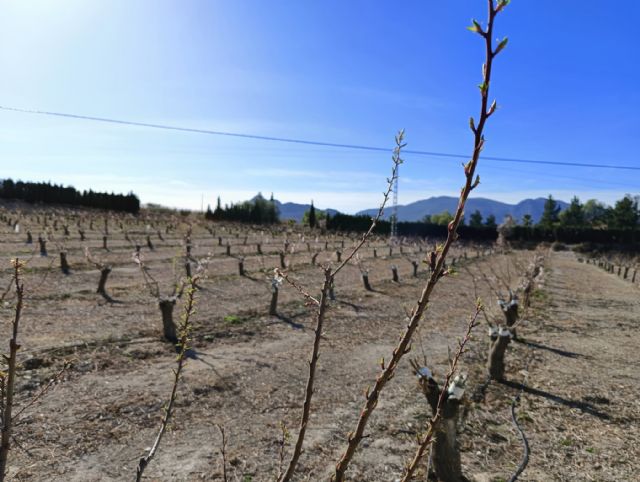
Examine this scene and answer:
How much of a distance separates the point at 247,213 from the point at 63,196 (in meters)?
20.8

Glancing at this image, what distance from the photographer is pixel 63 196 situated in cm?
4619

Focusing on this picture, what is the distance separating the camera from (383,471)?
3.97 metres

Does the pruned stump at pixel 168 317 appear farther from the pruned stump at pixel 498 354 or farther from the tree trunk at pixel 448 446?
the pruned stump at pixel 498 354

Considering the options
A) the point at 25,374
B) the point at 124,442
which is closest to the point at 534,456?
the point at 124,442

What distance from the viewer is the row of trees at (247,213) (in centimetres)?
5266

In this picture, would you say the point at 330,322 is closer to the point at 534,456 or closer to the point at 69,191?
the point at 534,456

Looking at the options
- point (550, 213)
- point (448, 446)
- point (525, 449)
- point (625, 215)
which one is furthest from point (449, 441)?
point (550, 213)

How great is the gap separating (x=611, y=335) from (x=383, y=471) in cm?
844

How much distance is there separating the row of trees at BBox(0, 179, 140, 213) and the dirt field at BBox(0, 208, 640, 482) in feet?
131

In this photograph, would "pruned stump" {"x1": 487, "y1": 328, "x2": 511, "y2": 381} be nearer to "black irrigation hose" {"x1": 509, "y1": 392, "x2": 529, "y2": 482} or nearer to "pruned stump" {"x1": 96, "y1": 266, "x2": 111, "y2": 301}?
"black irrigation hose" {"x1": 509, "y1": 392, "x2": 529, "y2": 482}

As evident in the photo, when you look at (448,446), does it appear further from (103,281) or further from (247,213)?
(247,213)

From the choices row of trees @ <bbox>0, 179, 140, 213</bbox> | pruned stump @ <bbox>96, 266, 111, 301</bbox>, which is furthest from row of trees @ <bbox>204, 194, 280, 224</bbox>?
pruned stump @ <bbox>96, 266, 111, 301</bbox>

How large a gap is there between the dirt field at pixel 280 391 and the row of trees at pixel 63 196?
39.8 metres

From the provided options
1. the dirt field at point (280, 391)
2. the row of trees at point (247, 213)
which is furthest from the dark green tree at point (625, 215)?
the dirt field at point (280, 391)
